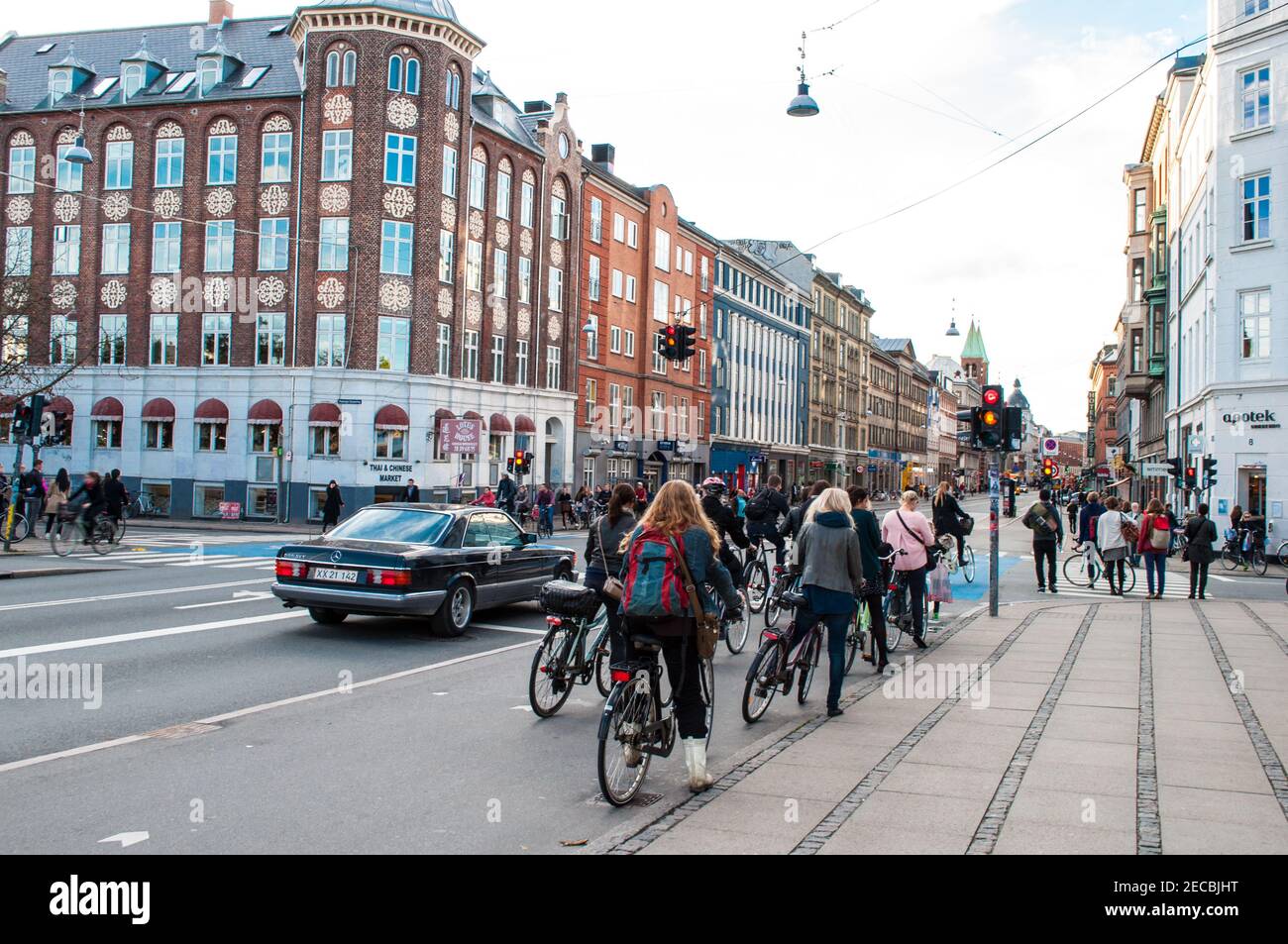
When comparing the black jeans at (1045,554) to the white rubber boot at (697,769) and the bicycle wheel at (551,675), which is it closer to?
the bicycle wheel at (551,675)

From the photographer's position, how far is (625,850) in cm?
498

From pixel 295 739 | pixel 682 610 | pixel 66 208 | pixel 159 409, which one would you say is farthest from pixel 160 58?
pixel 682 610

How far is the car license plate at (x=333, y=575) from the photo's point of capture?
38.5 ft

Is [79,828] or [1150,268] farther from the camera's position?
[1150,268]

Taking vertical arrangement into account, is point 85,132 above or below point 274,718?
above

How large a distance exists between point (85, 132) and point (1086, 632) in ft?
142

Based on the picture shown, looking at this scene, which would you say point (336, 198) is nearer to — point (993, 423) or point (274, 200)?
point (274, 200)

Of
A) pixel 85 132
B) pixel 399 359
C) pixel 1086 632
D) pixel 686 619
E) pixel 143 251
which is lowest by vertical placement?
pixel 1086 632

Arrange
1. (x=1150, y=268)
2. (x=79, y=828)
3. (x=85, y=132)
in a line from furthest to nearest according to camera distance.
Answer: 1. (x=1150, y=268)
2. (x=85, y=132)
3. (x=79, y=828)

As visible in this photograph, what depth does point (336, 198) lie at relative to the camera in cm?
3962

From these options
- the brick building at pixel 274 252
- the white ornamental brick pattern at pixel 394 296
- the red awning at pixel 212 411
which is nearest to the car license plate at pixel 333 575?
the brick building at pixel 274 252

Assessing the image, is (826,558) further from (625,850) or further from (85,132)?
(85,132)
